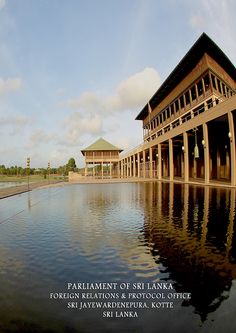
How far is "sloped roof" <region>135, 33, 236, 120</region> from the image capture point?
1207 inches

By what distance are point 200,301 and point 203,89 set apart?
32.1 metres

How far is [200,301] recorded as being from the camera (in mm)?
4004

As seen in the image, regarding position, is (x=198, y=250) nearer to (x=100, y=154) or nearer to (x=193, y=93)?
(x=193, y=93)

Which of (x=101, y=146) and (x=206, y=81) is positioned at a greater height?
(x=206, y=81)

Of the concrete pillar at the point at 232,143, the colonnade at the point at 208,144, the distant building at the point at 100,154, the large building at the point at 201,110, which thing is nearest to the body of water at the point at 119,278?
the concrete pillar at the point at 232,143

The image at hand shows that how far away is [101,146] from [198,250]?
59.5m

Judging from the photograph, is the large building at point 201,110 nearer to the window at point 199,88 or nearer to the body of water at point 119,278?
the window at point 199,88

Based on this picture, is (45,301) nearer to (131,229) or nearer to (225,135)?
(131,229)

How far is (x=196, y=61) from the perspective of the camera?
3369cm

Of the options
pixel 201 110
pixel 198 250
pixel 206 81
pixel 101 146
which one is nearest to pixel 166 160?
pixel 201 110

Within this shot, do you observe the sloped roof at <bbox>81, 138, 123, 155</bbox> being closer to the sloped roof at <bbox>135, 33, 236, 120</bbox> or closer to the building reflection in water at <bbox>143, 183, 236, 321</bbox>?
the sloped roof at <bbox>135, 33, 236, 120</bbox>

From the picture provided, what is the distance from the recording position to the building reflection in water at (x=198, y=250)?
4.34 metres

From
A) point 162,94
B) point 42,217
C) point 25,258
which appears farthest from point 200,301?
point 162,94

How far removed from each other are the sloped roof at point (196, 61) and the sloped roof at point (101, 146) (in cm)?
2287
